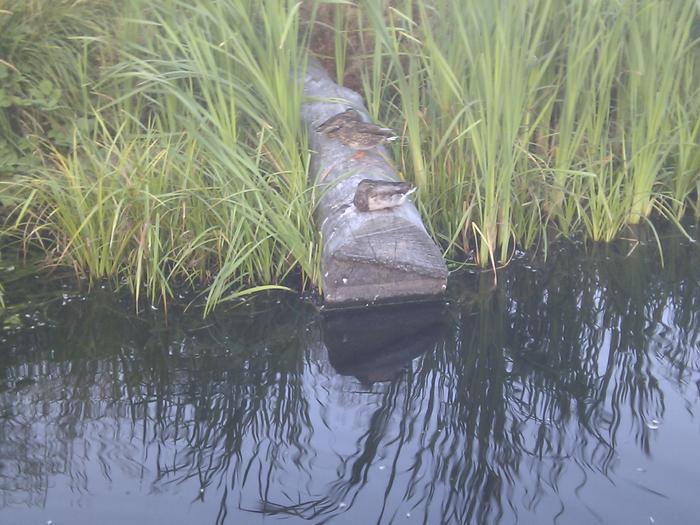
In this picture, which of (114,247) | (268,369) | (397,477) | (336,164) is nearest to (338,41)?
(336,164)

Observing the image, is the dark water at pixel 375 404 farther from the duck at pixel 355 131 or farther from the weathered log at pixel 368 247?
the duck at pixel 355 131

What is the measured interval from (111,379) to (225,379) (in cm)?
42

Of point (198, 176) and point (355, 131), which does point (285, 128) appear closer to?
A: point (355, 131)

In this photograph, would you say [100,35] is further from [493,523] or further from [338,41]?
[493,523]

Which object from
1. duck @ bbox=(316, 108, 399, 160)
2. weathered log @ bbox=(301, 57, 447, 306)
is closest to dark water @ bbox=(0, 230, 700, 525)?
weathered log @ bbox=(301, 57, 447, 306)

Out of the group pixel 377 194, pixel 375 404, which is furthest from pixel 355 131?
pixel 375 404

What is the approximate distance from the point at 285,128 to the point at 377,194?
54 cm

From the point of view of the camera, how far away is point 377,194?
12.1 ft

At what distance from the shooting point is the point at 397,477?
2715 millimetres

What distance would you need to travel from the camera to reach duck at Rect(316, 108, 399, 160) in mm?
4000

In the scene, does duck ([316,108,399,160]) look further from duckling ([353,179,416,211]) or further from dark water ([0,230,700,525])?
dark water ([0,230,700,525])

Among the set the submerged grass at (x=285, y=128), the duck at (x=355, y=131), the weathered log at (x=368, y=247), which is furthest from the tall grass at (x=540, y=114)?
the weathered log at (x=368, y=247)

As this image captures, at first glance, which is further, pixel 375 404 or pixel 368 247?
pixel 368 247

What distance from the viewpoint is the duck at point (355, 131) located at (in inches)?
157
